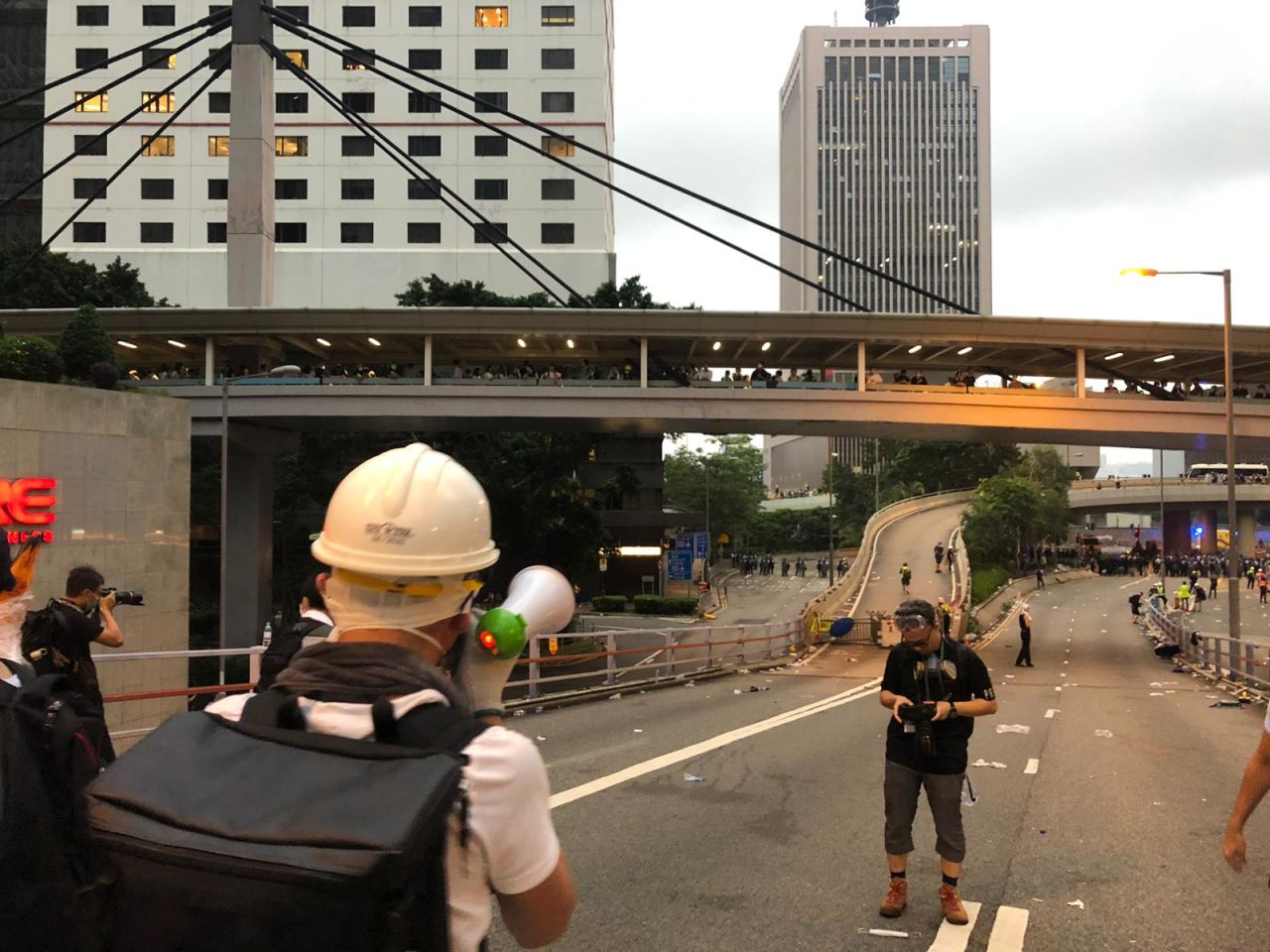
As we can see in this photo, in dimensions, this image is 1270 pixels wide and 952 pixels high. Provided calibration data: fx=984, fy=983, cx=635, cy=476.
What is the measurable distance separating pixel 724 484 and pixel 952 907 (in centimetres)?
7989

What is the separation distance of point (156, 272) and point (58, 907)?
69945mm

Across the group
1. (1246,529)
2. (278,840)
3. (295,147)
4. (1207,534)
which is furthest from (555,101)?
(1207,534)

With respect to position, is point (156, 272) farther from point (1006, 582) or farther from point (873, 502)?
point (873, 502)

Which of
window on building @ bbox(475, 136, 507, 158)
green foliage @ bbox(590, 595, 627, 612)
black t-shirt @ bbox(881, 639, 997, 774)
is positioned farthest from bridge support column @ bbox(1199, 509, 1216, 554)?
black t-shirt @ bbox(881, 639, 997, 774)

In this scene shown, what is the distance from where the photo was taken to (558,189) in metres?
65.9

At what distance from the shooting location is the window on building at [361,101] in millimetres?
66000

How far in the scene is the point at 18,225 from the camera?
69.3 meters

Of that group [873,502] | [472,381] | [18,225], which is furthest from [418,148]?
[873,502]

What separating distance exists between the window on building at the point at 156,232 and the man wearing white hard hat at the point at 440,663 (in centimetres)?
7099

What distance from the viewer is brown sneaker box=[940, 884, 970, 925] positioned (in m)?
5.20

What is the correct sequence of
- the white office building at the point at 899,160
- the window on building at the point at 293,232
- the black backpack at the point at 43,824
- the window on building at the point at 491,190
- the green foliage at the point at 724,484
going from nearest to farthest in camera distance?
the black backpack at the point at 43,824 → the window on building at the point at 293,232 → the window on building at the point at 491,190 → the green foliage at the point at 724,484 → the white office building at the point at 899,160

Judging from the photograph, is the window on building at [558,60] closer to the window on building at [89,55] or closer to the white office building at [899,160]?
the window on building at [89,55]

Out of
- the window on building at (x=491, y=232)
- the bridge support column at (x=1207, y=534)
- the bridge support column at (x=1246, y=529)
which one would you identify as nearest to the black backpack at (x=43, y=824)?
the window on building at (x=491, y=232)

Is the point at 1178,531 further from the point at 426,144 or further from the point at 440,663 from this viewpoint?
the point at 440,663
